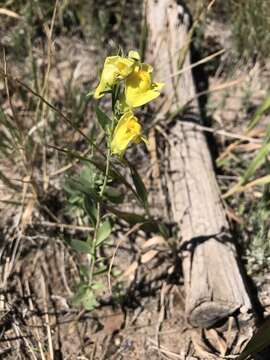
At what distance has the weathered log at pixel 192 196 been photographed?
1745 millimetres

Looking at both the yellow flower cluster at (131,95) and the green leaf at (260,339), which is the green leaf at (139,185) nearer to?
the yellow flower cluster at (131,95)

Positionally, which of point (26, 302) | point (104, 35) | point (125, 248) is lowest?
point (26, 302)

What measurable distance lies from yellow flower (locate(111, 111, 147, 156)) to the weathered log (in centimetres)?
67

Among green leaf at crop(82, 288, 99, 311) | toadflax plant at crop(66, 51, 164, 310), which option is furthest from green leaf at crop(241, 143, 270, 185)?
green leaf at crop(82, 288, 99, 311)

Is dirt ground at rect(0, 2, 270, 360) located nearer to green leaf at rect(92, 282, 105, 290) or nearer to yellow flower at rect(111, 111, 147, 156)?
green leaf at rect(92, 282, 105, 290)

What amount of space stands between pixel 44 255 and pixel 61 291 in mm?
157

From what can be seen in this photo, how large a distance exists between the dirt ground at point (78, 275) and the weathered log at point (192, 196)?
90 millimetres

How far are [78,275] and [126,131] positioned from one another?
0.82 meters

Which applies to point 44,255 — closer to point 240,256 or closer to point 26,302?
point 26,302

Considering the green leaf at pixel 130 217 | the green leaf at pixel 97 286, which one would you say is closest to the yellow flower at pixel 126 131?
the green leaf at pixel 130 217

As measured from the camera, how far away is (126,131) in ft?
4.37

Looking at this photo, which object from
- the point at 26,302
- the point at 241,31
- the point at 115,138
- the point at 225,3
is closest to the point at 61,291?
the point at 26,302

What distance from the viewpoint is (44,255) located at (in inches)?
78.2

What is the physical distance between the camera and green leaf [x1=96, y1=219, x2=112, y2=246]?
166cm
